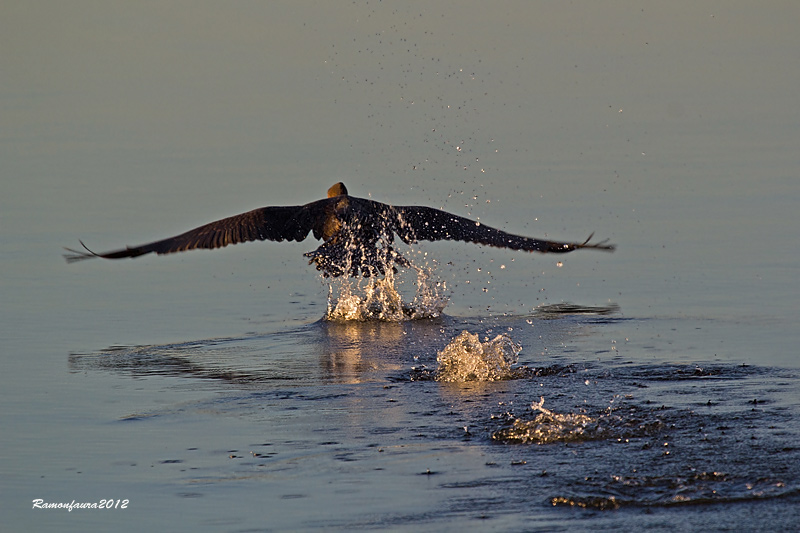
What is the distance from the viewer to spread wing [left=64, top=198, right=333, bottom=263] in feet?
35.3

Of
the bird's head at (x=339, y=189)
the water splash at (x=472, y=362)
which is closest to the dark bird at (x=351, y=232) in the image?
the bird's head at (x=339, y=189)

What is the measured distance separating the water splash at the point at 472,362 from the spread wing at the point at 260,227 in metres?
2.98

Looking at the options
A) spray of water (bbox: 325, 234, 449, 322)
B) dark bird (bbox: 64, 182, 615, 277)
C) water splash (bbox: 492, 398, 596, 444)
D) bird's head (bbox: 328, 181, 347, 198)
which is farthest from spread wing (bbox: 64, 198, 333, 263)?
water splash (bbox: 492, 398, 596, 444)

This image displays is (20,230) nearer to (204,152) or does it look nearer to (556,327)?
(204,152)

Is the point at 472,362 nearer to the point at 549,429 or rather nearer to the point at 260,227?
the point at 549,429

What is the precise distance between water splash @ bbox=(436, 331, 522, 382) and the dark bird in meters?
1.90

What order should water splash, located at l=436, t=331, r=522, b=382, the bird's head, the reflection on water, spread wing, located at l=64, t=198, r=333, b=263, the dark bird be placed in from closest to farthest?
the reflection on water, water splash, located at l=436, t=331, r=522, b=382, the dark bird, spread wing, located at l=64, t=198, r=333, b=263, the bird's head

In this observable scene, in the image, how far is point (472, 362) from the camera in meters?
8.30

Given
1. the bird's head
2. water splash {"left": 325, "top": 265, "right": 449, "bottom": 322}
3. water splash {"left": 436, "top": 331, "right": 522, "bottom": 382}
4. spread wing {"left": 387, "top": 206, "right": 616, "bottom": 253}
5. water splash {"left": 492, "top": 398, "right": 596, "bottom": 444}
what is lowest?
water splash {"left": 492, "top": 398, "right": 596, "bottom": 444}

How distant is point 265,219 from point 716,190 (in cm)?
505

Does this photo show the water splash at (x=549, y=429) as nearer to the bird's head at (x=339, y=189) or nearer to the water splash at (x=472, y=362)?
the water splash at (x=472, y=362)

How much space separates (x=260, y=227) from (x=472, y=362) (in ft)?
11.2

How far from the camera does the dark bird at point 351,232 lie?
10.4m

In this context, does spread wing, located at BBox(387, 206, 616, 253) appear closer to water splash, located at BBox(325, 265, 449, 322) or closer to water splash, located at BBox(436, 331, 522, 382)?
water splash, located at BBox(325, 265, 449, 322)
